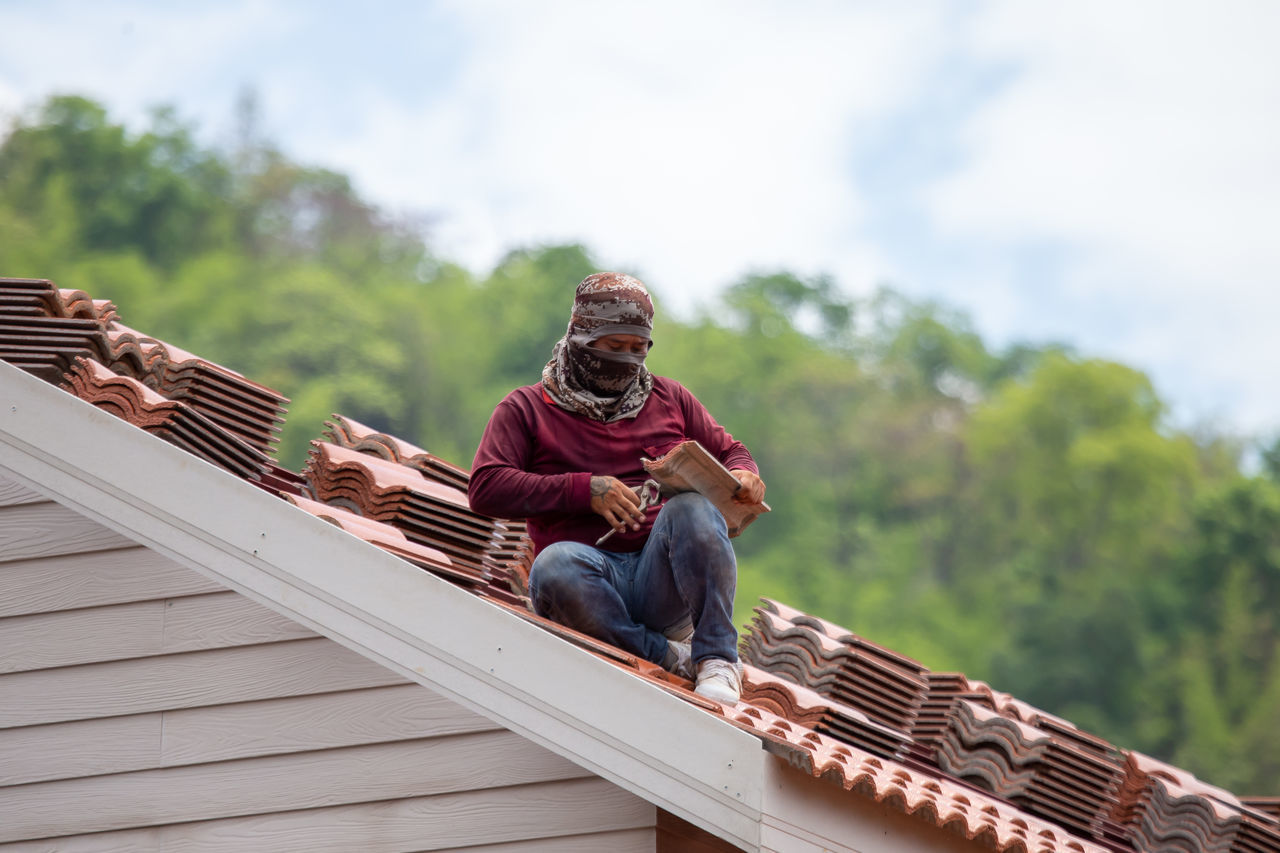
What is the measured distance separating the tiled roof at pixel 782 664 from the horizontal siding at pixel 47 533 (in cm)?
63

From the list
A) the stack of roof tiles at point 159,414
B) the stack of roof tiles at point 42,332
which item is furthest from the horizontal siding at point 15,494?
the stack of roof tiles at point 42,332

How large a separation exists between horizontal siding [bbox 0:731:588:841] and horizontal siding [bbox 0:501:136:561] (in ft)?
2.35

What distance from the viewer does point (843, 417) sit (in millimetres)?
85375

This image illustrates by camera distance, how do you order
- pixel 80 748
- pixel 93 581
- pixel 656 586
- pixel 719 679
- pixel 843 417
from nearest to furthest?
pixel 80 748 < pixel 93 581 < pixel 719 679 < pixel 656 586 < pixel 843 417

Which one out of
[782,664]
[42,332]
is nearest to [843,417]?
[782,664]

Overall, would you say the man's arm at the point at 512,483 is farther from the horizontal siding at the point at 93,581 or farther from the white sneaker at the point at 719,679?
the horizontal siding at the point at 93,581

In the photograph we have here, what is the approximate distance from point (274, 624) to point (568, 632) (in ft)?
3.03

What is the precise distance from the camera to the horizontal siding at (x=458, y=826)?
14.5 feet

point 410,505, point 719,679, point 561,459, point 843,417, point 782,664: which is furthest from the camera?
point 843,417

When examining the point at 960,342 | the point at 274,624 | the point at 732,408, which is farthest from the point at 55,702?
the point at 960,342

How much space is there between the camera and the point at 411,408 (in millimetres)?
80562

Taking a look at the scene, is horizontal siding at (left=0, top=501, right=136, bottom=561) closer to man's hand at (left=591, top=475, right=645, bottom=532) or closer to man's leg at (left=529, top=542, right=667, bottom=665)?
man's leg at (left=529, top=542, right=667, bottom=665)

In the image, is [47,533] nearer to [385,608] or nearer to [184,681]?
[184,681]

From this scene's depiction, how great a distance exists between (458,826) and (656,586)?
118 cm
